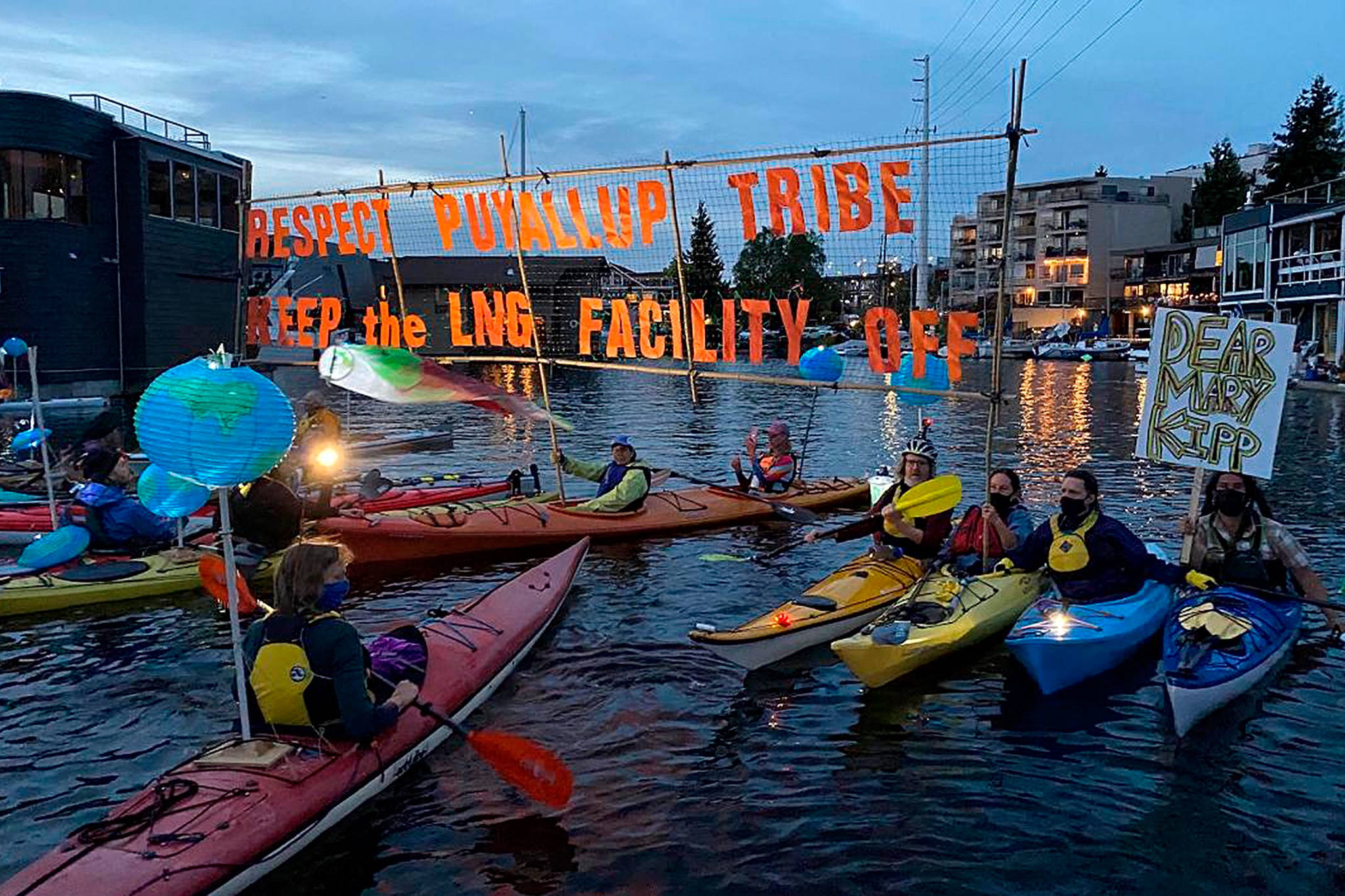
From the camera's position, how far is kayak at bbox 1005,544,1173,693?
7578mm

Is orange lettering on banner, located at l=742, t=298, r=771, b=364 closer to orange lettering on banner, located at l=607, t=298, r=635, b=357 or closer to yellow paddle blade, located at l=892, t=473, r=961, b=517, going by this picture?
orange lettering on banner, located at l=607, t=298, r=635, b=357

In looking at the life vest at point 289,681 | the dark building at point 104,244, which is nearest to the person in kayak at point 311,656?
the life vest at point 289,681

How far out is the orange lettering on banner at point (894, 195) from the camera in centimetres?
995

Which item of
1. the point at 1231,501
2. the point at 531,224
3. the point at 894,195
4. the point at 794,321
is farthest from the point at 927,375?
the point at 531,224

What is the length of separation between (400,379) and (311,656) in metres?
5.95

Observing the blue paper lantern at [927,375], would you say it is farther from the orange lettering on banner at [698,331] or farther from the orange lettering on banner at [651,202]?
the orange lettering on banner at [651,202]

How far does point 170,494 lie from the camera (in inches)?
339

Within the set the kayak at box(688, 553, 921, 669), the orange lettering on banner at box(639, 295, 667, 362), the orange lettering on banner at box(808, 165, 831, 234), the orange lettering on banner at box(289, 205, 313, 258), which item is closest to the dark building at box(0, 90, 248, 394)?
the orange lettering on banner at box(289, 205, 313, 258)

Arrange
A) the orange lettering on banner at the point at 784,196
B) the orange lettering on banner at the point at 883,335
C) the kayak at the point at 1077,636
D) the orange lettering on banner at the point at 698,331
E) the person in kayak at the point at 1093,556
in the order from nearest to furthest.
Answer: the kayak at the point at 1077,636 < the person in kayak at the point at 1093,556 < the orange lettering on banner at the point at 883,335 < the orange lettering on banner at the point at 784,196 < the orange lettering on banner at the point at 698,331

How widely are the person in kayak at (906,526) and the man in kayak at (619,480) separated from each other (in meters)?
4.64

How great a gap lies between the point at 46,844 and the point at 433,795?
226cm

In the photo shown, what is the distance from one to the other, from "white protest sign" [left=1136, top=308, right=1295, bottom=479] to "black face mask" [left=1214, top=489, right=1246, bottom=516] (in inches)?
9.4

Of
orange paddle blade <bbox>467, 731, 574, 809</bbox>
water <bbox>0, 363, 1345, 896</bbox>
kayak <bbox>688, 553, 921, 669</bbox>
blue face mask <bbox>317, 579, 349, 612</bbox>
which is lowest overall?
water <bbox>0, 363, 1345, 896</bbox>

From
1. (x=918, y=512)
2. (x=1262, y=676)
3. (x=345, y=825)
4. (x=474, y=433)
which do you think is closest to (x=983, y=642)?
(x=918, y=512)
